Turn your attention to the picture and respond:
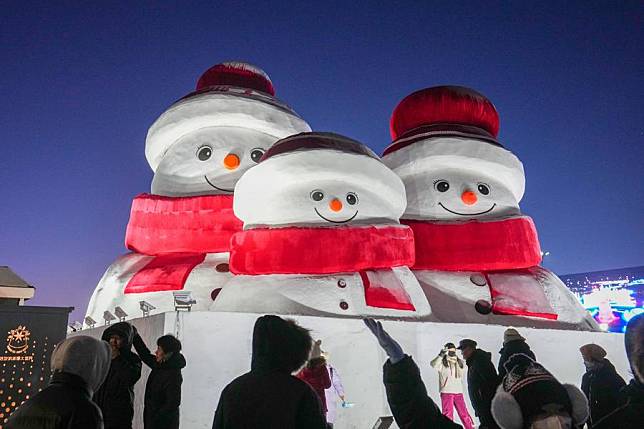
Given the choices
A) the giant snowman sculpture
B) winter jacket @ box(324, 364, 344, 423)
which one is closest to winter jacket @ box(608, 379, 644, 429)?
winter jacket @ box(324, 364, 344, 423)

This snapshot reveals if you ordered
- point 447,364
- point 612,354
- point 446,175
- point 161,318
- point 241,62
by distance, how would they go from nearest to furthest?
point 161,318 → point 447,364 → point 612,354 → point 446,175 → point 241,62

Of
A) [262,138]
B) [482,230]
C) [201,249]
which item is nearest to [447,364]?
[482,230]

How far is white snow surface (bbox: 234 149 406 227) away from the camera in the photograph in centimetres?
686

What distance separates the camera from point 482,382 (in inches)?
155

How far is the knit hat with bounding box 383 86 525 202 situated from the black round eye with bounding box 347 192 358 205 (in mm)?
1669

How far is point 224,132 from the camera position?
8.22 meters

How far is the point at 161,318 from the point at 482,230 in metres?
4.69

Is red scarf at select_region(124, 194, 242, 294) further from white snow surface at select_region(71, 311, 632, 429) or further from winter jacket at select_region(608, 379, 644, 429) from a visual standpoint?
winter jacket at select_region(608, 379, 644, 429)

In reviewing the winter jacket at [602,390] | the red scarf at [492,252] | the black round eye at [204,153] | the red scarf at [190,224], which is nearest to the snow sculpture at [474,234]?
the red scarf at [492,252]

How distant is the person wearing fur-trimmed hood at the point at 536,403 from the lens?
5.59ft

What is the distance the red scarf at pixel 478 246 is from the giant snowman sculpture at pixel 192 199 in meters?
2.77

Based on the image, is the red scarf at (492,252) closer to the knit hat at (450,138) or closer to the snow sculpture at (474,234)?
the snow sculpture at (474,234)

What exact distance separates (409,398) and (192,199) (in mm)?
6495

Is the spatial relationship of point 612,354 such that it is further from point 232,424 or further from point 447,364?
point 232,424
